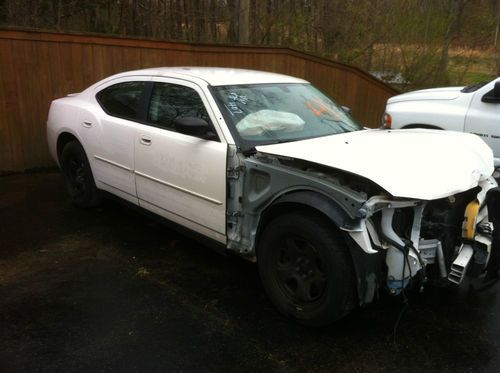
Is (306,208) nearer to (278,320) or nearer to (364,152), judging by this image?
(364,152)

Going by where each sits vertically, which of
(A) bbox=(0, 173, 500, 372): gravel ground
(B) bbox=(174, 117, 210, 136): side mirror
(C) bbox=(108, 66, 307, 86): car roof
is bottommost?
(A) bbox=(0, 173, 500, 372): gravel ground

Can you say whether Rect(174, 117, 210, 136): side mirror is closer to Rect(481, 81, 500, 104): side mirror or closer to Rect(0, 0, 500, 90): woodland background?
Rect(481, 81, 500, 104): side mirror

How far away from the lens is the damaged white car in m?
2.80

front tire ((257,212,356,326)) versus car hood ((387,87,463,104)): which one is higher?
car hood ((387,87,463,104))

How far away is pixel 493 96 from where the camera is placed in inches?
226

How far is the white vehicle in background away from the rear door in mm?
3627

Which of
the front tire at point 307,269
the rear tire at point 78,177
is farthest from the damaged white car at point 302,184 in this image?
the rear tire at point 78,177

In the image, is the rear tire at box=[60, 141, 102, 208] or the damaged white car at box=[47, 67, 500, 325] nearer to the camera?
the damaged white car at box=[47, 67, 500, 325]

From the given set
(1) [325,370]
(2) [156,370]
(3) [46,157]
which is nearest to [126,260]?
(2) [156,370]

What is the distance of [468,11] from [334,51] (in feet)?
16.6

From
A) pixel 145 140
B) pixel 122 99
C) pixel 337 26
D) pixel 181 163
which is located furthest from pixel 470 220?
pixel 337 26

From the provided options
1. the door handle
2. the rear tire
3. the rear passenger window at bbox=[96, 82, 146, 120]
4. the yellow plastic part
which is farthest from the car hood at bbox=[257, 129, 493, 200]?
the rear tire

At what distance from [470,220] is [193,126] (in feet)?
6.66

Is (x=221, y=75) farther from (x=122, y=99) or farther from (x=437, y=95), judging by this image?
(x=437, y=95)
